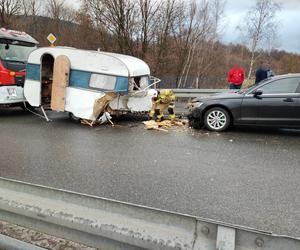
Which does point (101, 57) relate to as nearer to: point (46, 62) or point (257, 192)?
point (46, 62)

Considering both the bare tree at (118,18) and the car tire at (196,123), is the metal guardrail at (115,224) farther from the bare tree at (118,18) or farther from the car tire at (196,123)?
the bare tree at (118,18)

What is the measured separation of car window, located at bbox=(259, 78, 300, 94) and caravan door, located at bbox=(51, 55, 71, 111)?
5552mm

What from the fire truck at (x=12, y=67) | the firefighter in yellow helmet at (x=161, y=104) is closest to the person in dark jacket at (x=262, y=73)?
the firefighter in yellow helmet at (x=161, y=104)

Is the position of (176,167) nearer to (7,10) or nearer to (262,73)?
(262,73)

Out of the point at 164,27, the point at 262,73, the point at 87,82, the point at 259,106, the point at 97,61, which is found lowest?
the point at 259,106

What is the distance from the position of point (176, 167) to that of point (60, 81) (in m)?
5.50

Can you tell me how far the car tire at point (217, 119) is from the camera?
8.75m

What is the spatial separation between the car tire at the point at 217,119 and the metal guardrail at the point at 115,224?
6574mm

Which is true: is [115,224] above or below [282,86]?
below

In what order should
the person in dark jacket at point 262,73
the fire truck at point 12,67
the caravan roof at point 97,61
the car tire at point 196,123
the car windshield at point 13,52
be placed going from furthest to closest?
the person in dark jacket at point 262,73 → the car windshield at point 13,52 → the fire truck at point 12,67 → the caravan roof at point 97,61 → the car tire at point 196,123

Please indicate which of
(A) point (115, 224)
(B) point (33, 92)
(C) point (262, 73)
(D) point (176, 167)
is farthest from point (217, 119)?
(A) point (115, 224)

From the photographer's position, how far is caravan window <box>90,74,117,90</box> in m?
9.55

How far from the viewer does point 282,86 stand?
27.0 ft

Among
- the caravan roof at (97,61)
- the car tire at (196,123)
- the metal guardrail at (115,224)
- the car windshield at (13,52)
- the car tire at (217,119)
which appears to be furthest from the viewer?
the car windshield at (13,52)
